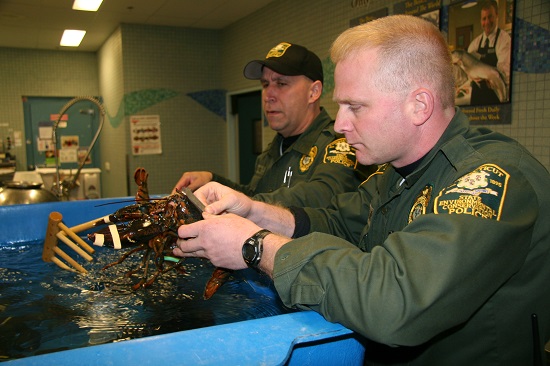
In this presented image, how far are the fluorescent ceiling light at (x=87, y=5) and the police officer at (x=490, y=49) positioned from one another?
4.34 metres

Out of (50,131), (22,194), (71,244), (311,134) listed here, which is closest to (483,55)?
(311,134)

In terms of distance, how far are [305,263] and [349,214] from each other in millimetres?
785

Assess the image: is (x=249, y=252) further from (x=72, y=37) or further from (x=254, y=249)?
(x=72, y=37)

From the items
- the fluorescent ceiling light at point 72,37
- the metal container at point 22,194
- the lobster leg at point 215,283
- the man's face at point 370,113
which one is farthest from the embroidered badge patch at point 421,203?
the fluorescent ceiling light at point 72,37

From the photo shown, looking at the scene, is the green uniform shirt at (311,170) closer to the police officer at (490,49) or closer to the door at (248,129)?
the police officer at (490,49)

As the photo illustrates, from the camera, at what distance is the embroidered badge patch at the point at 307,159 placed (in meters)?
2.37

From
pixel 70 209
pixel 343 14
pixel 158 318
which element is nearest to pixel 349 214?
pixel 158 318

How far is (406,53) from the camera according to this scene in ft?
3.88

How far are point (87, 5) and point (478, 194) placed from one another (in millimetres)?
5719

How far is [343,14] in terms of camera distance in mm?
4219

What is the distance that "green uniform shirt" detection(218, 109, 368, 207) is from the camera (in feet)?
6.94

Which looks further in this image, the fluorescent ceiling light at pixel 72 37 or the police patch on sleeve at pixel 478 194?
the fluorescent ceiling light at pixel 72 37

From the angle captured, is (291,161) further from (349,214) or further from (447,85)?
(447,85)

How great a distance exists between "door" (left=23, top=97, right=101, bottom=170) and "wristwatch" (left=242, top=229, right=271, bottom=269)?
8.28 m
